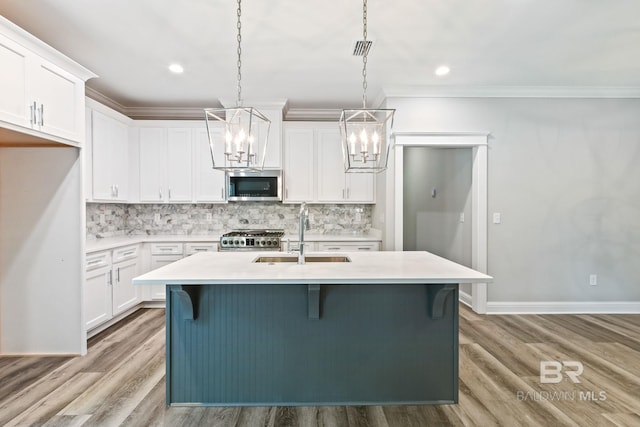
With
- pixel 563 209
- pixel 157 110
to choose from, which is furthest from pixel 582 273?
pixel 157 110

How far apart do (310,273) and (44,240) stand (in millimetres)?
2437

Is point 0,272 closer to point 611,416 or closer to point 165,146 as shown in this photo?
point 165,146

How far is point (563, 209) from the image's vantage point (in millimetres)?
3982

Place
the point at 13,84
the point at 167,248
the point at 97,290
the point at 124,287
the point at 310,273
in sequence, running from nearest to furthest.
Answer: the point at 310,273 < the point at 13,84 < the point at 97,290 < the point at 124,287 < the point at 167,248

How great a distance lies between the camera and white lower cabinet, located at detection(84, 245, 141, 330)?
10.6 feet

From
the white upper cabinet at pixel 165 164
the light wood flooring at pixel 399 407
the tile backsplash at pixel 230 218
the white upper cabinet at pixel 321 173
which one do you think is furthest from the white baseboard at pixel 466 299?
the white upper cabinet at pixel 165 164

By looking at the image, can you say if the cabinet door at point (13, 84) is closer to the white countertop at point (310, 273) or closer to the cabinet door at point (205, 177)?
the white countertop at point (310, 273)

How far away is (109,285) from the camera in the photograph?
3.54 meters

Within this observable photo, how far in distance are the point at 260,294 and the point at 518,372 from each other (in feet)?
6.78

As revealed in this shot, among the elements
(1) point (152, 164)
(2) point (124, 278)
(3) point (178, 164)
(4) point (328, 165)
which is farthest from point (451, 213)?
(2) point (124, 278)

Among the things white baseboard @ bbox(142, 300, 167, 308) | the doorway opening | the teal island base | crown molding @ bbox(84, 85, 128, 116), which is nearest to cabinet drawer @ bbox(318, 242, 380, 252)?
the doorway opening

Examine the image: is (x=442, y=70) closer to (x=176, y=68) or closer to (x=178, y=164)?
(x=176, y=68)

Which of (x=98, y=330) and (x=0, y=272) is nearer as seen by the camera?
(x=0, y=272)

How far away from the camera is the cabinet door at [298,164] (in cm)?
456
